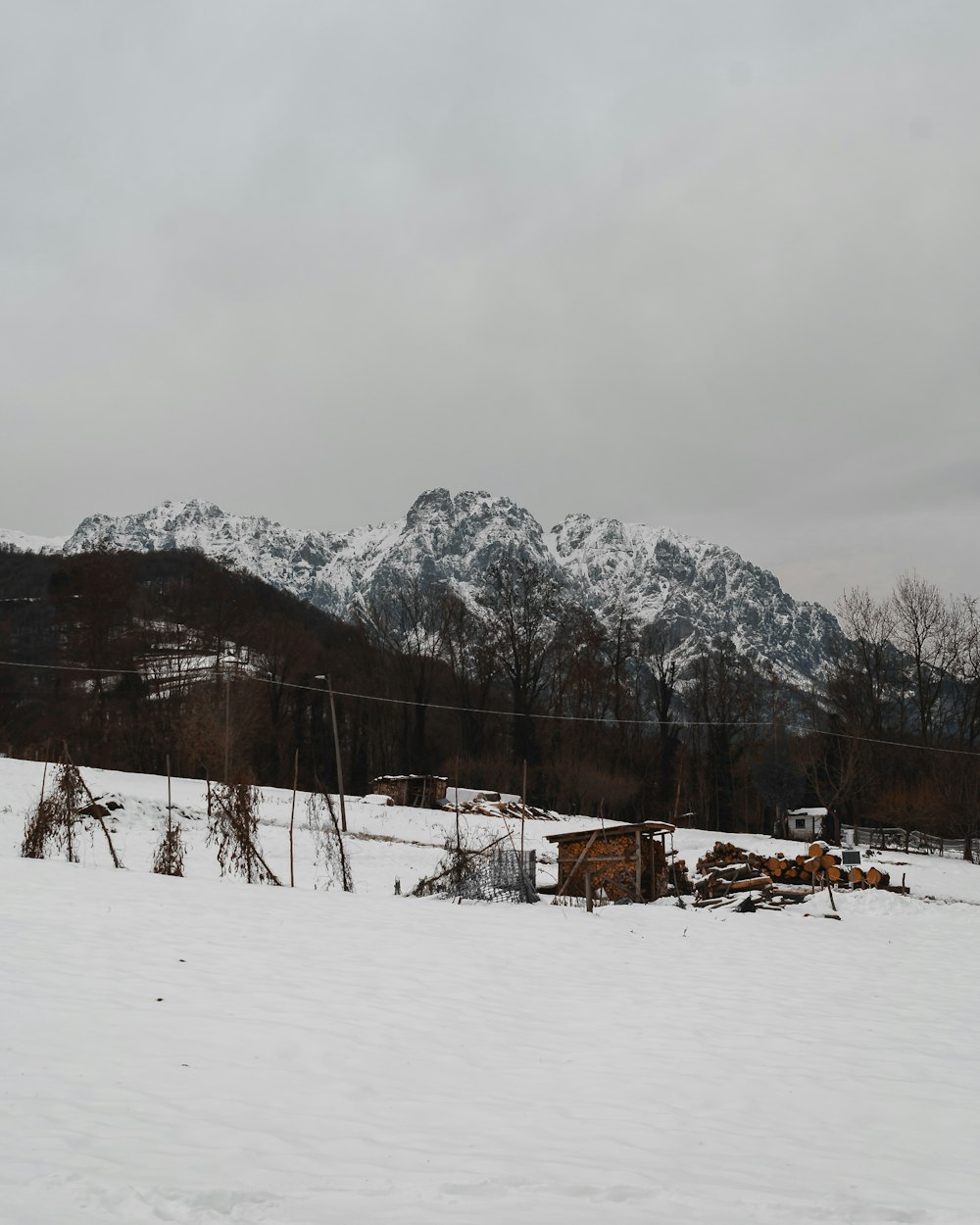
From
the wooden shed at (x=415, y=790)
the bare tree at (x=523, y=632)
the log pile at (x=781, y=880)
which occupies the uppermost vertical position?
the bare tree at (x=523, y=632)

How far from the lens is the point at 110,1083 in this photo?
207 inches

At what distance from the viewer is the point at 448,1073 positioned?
629cm

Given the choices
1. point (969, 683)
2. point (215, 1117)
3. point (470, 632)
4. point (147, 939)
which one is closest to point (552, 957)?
point (147, 939)

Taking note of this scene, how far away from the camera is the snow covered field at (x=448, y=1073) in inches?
167

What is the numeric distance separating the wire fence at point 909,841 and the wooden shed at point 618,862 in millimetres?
20533

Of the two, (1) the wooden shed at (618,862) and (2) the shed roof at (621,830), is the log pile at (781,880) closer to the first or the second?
(1) the wooden shed at (618,862)

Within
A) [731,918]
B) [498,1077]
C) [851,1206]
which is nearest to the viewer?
[851,1206]

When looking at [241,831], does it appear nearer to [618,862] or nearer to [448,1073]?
[618,862]

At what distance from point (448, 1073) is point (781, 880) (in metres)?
19.9

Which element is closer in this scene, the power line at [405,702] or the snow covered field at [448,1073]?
the snow covered field at [448,1073]

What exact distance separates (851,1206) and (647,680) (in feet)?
193

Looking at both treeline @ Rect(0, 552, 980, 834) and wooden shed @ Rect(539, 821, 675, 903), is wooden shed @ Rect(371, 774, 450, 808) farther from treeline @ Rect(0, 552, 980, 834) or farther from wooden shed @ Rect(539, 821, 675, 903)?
wooden shed @ Rect(539, 821, 675, 903)

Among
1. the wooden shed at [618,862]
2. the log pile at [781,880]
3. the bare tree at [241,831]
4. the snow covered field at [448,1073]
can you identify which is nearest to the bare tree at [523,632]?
the log pile at [781,880]

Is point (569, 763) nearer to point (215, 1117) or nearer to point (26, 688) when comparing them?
point (26, 688)
